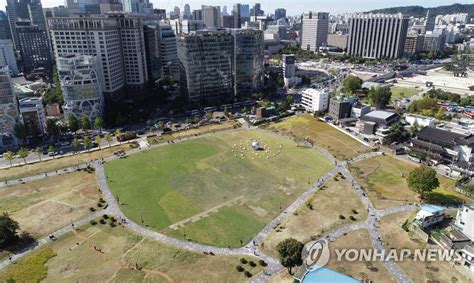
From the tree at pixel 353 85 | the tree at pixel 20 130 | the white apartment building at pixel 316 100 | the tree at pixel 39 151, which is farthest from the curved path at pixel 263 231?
the tree at pixel 353 85

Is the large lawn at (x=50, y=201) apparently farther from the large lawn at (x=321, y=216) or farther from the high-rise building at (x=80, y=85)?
the large lawn at (x=321, y=216)

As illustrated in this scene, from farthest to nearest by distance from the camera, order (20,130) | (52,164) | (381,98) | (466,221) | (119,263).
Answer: (381,98)
(20,130)
(52,164)
(466,221)
(119,263)

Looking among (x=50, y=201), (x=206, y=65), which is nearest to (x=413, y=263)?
(x=50, y=201)

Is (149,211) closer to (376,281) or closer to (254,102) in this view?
(376,281)

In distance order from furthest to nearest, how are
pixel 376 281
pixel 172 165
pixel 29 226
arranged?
pixel 172 165
pixel 29 226
pixel 376 281

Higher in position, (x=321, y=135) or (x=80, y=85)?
(x=80, y=85)

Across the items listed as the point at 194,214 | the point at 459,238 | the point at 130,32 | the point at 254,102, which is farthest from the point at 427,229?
the point at 130,32

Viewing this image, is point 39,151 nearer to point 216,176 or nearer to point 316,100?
point 216,176
